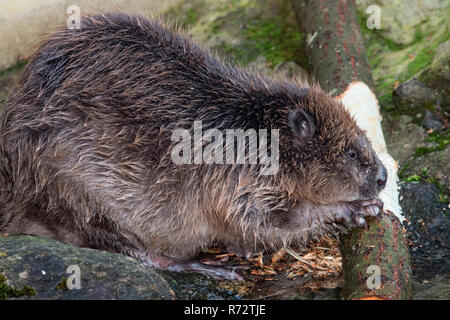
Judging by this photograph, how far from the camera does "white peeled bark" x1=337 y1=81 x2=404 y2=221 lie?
13.3ft

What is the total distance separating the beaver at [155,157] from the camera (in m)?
3.45

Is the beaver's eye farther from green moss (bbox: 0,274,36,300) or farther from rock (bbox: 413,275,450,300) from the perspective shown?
green moss (bbox: 0,274,36,300)

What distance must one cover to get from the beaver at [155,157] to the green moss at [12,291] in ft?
2.76

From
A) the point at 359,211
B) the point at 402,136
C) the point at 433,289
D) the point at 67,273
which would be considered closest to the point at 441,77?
the point at 402,136

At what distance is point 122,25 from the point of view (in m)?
3.76

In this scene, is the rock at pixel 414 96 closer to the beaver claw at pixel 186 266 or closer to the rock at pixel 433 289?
the rock at pixel 433 289

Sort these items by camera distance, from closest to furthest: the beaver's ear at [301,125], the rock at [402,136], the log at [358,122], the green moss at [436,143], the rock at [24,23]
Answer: the log at [358,122]
the beaver's ear at [301,125]
the green moss at [436,143]
the rock at [402,136]
the rock at [24,23]

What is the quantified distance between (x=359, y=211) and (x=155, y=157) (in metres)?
1.21

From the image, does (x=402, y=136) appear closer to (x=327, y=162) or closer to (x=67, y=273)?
Answer: (x=327, y=162)

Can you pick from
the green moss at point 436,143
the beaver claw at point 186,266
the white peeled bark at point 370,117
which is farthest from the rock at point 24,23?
the green moss at point 436,143

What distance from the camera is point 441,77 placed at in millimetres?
4688

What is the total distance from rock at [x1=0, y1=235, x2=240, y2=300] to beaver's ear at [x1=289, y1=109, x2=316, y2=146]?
118 cm
